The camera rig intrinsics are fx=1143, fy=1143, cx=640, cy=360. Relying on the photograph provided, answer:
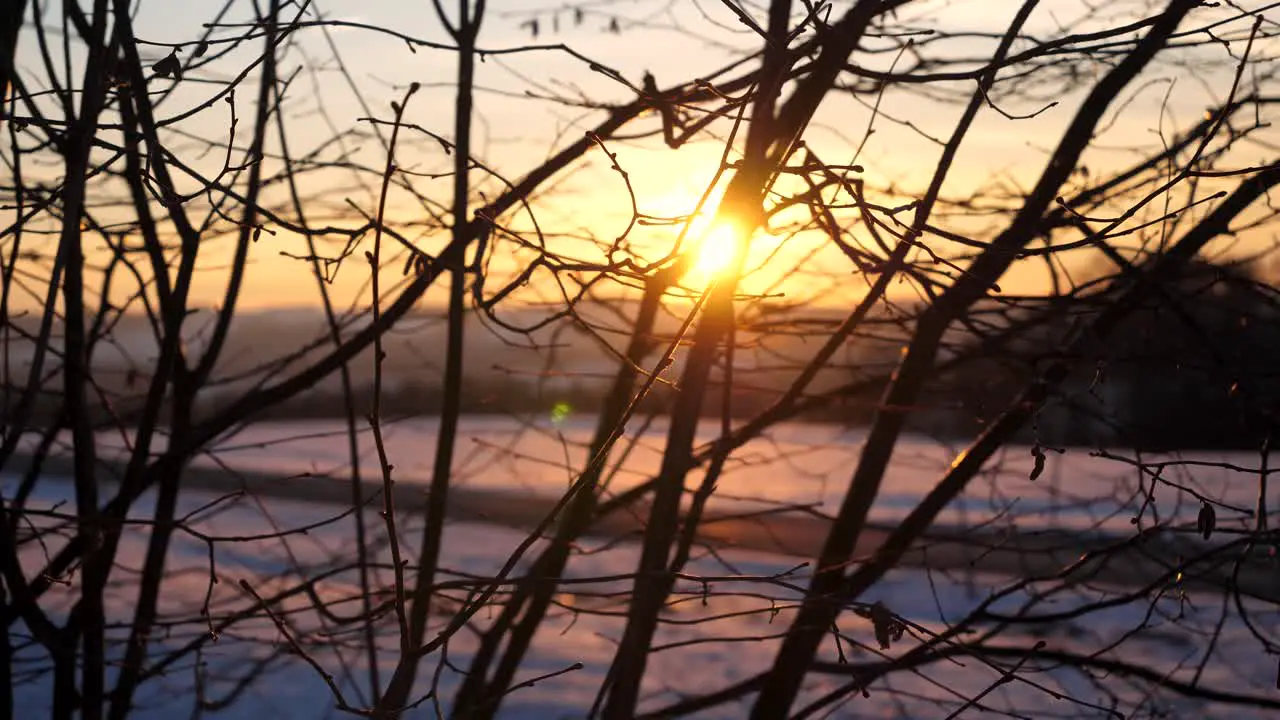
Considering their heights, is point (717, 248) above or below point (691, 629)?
above

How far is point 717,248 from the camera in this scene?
1613 mm

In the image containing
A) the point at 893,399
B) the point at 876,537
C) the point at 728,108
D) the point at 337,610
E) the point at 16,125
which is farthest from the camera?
the point at 876,537

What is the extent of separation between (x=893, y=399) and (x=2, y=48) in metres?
1.97

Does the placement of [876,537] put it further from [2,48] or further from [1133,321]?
[2,48]

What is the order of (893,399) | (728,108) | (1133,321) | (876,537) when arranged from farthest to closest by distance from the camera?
(876,537)
(1133,321)
(893,399)
(728,108)

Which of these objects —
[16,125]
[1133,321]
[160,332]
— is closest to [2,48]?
[16,125]

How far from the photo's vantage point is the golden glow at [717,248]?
1566 mm

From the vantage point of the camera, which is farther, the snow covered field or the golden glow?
the snow covered field

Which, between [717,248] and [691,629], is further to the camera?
[691,629]

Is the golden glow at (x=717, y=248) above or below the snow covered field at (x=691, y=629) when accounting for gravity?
above

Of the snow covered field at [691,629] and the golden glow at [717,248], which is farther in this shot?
the snow covered field at [691,629]

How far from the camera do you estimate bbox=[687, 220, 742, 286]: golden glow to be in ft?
5.14

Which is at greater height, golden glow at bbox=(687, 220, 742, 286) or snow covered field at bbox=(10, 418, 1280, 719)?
golden glow at bbox=(687, 220, 742, 286)

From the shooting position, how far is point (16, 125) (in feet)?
6.26
